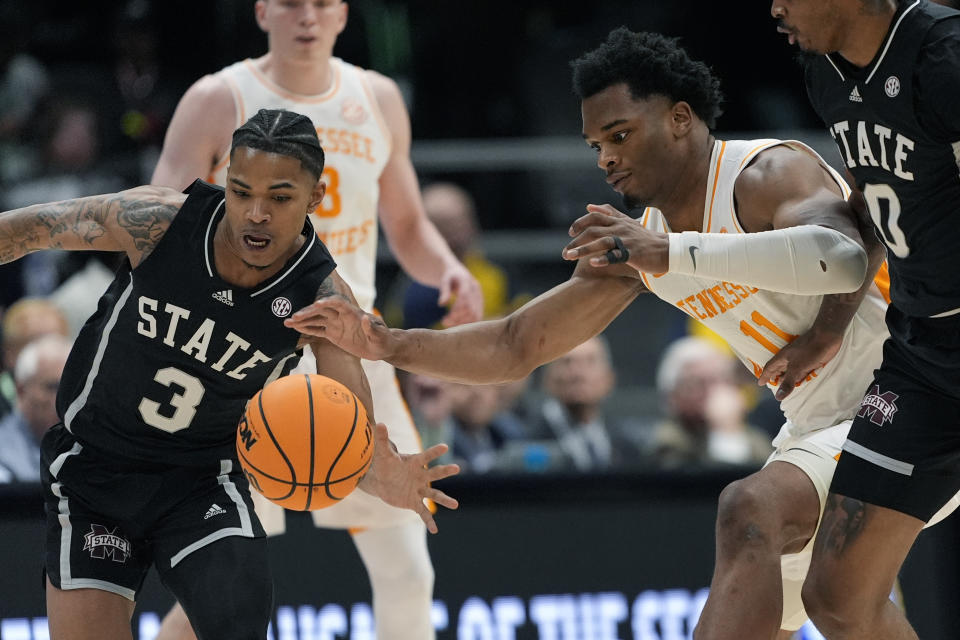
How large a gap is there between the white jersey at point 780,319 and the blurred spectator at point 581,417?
9.75 ft

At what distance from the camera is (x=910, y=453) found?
393cm

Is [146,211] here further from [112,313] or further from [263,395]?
[263,395]

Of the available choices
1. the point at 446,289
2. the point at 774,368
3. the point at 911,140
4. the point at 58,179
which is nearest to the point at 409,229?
the point at 446,289

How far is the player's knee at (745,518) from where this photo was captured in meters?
3.95

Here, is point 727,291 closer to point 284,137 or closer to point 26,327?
point 284,137

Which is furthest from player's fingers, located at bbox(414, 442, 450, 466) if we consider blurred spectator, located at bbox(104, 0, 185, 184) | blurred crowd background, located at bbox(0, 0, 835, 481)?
blurred spectator, located at bbox(104, 0, 185, 184)

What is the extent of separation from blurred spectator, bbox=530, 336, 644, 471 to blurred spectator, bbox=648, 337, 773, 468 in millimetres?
213

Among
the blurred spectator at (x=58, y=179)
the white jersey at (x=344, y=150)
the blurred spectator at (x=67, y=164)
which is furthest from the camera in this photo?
the blurred spectator at (x=67, y=164)

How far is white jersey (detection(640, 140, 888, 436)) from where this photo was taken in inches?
172

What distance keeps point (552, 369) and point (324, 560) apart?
222cm

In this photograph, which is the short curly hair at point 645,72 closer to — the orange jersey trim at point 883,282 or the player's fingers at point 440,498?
the orange jersey trim at point 883,282

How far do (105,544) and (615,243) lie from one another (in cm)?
184

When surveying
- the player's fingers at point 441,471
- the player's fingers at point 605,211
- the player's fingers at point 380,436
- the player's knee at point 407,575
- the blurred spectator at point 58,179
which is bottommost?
the player's knee at point 407,575

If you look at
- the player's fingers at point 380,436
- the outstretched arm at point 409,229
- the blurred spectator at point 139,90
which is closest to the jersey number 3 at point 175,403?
the player's fingers at point 380,436
